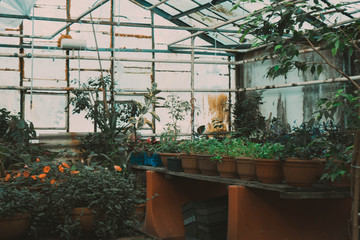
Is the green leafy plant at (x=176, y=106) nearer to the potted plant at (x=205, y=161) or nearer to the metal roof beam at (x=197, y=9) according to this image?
the metal roof beam at (x=197, y=9)

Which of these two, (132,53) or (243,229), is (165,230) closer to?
(243,229)

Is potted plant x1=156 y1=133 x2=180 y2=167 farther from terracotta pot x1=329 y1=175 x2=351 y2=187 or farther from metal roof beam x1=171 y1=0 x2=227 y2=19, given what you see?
metal roof beam x1=171 y1=0 x2=227 y2=19

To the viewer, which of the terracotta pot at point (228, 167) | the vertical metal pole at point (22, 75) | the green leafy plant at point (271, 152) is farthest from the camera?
the vertical metal pole at point (22, 75)

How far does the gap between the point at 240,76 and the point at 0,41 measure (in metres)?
5.68

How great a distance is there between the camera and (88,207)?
5.09 meters

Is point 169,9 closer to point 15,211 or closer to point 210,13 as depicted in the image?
point 210,13

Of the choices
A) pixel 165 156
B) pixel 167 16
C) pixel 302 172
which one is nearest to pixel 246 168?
pixel 302 172

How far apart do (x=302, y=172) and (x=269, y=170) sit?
323 mm

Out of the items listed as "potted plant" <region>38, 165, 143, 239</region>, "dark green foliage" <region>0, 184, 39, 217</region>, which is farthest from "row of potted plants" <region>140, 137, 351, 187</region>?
"dark green foliage" <region>0, 184, 39, 217</region>

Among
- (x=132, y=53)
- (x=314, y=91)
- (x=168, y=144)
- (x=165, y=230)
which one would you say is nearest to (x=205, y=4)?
(x=132, y=53)

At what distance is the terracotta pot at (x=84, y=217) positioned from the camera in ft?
16.8

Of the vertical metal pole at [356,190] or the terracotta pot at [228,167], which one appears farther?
the terracotta pot at [228,167]

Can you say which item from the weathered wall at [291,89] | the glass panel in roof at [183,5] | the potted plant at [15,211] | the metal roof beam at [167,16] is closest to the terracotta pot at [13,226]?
the potted plant at [15,211]

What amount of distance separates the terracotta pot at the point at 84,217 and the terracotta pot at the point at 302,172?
234cm
